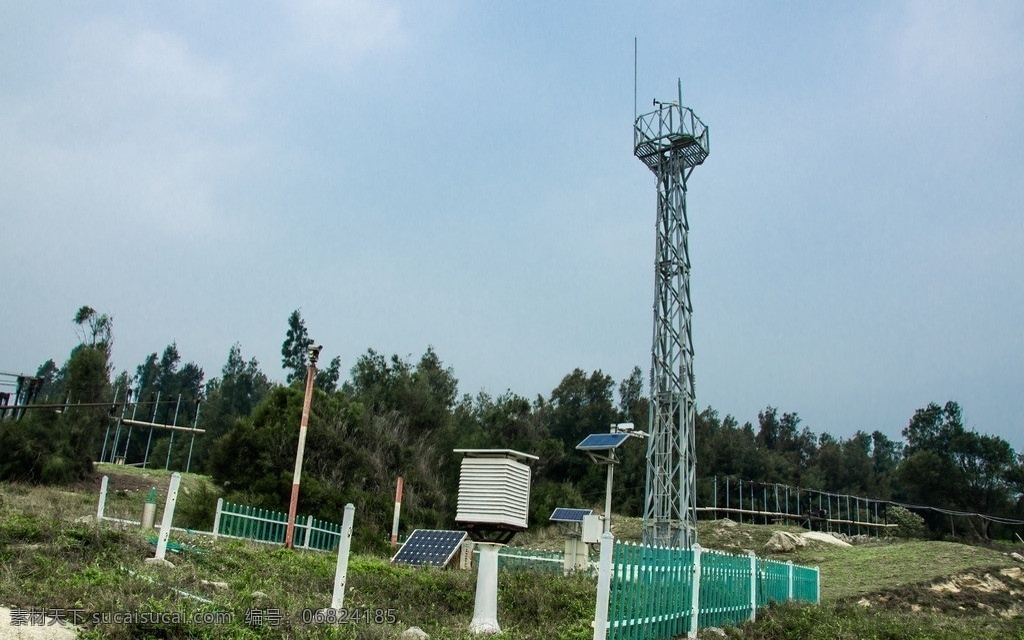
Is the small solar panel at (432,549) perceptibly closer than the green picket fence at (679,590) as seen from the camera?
No

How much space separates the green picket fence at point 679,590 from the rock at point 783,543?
33.7 ft

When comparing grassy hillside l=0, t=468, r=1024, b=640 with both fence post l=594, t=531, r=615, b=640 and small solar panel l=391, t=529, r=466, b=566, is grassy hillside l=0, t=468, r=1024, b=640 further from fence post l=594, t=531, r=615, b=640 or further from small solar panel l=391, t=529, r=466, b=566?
small solar panel l=391, t=529, r=466, b=566

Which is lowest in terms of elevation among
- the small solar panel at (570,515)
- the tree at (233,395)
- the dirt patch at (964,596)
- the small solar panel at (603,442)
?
the dirt patch at (964,596)

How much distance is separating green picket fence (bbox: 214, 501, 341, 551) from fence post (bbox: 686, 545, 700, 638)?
771cm

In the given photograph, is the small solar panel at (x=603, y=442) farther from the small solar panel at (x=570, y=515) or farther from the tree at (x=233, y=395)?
the tree at (x=233, y=395)

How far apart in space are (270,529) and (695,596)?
8.96 metres

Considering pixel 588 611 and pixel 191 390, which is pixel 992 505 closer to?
pixel 588 611

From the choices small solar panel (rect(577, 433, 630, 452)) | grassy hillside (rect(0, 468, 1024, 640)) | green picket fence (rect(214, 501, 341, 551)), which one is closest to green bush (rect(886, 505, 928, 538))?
grassy hillside (rect(0, 468, 1024, 640))

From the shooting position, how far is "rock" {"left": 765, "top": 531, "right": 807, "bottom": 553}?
784 inches

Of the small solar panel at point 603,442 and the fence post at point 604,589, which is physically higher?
the small solar panel at point 603,442

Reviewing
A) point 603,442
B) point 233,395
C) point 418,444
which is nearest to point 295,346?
point 233,395

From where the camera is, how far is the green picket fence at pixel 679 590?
658 cm

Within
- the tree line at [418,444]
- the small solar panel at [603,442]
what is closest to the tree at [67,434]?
the tree line at [418,444]

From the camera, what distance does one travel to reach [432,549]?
1240 centimetres
